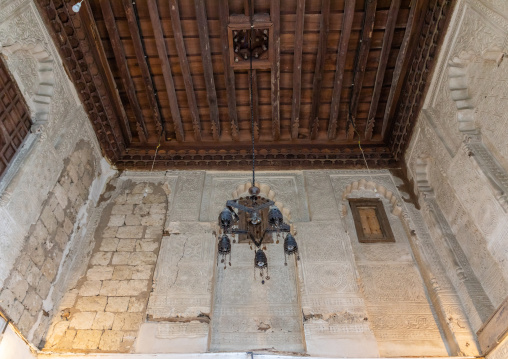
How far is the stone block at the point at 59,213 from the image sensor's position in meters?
4.37

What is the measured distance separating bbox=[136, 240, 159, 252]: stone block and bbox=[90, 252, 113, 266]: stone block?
0.33 metres

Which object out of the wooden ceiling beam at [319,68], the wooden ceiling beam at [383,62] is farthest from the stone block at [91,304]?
the wooden ceiling beam at [383,62]

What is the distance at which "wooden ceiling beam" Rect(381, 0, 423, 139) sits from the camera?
456 centimetres

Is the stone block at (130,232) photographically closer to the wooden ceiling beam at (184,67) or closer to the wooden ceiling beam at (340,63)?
the wooden ceiling beam at (184,67)

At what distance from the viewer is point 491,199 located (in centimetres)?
374

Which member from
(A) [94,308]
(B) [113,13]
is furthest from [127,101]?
(A) [94,308]

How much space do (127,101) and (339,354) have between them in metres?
4.19

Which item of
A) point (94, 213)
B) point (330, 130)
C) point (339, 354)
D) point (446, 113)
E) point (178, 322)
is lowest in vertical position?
point (339, 354)

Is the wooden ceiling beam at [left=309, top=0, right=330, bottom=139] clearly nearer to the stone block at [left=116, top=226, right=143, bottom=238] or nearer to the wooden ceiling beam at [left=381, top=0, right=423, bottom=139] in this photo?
the wooden ceiling beam at [left=381, top=0, right=423, bottom=139]

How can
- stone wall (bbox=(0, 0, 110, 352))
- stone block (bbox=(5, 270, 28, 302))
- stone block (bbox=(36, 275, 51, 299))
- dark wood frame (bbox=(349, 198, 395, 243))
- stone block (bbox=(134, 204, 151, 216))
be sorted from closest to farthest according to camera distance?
stone block (bbox=(5, 270, 28, 302)) < stone wall (bbox=(0, 0, 110, 352)) < stone block (bbox=(36, 275, 51, 299)) < dark wood frame (bbox=(349, 198, 395, 243)) < stone block (bbox=(134, 204, 151, 216))

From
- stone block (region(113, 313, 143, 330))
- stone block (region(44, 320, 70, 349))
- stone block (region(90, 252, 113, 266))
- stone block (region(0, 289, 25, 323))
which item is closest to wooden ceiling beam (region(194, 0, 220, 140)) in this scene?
stone block (region(90, 252, 113, 266))

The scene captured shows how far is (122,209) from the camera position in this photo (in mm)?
5117

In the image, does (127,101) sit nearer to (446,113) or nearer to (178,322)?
(178,322)

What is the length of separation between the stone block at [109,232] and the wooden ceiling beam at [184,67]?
5.75ft
